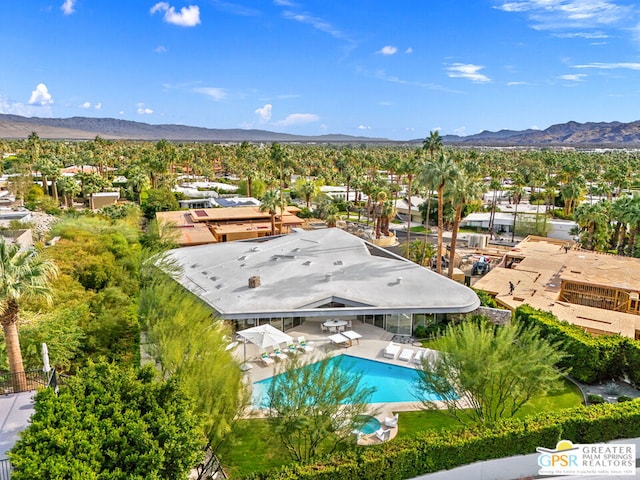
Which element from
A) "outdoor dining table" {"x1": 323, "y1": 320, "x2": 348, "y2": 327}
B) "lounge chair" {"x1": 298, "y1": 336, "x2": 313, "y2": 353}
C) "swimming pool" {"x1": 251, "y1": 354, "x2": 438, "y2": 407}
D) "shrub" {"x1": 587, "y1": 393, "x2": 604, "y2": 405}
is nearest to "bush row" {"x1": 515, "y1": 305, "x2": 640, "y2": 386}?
"shrub" {"x1": 587, "y1": 393, "x2": 604, "y2": 405}

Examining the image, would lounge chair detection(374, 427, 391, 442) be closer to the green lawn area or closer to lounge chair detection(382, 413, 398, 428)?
lounge chair detection(382, 413, 398, 428)

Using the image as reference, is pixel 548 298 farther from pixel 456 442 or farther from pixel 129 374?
pixel 129 374

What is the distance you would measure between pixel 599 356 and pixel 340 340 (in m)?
13.7

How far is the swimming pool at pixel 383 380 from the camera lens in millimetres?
22758

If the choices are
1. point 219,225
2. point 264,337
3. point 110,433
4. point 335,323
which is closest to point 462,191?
point 335,323

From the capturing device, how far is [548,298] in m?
33.1

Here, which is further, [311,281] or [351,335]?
[311,281]

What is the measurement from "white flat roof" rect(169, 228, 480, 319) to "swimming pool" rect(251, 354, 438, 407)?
376 centimetres

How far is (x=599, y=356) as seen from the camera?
79.3ft

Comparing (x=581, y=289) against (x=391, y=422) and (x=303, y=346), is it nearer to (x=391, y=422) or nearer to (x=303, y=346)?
(x=303, y=346)

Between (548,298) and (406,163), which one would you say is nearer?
(548,298)

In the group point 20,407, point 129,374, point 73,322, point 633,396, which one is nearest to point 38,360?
point 73,322

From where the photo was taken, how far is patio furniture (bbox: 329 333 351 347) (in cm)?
2744

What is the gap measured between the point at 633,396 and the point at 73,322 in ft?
91.3
